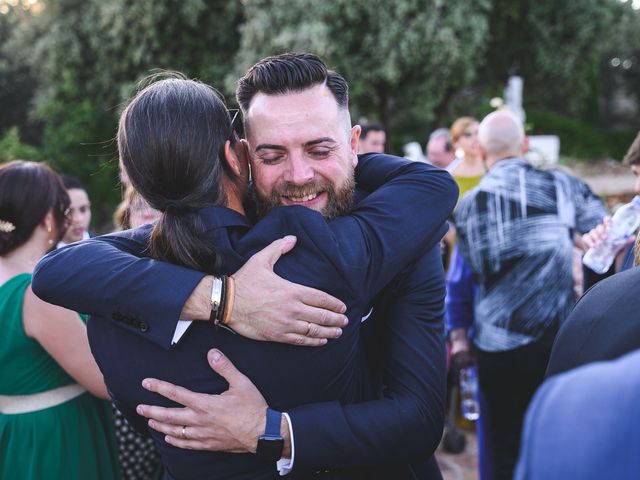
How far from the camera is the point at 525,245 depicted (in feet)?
12.0

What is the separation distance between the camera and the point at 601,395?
0.64 m

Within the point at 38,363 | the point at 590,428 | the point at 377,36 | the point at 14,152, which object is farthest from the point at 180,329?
the point at 377,36

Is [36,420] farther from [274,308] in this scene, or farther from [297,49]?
[297,49]

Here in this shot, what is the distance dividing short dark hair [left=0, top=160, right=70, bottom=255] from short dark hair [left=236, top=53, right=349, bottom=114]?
3.63 feet

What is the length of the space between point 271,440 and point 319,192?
2.49ft

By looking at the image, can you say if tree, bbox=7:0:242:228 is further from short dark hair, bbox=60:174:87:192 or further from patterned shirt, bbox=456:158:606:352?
patterned shirt, bbox=456:158:606:352

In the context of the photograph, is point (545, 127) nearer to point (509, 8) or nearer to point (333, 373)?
point (509, 8)

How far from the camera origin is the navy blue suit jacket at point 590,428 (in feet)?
2.04

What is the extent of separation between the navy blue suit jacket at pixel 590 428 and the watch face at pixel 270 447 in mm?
947

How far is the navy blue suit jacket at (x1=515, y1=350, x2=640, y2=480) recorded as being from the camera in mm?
622

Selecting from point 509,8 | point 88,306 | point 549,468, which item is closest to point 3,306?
point 88,306

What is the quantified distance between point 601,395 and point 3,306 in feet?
7.68

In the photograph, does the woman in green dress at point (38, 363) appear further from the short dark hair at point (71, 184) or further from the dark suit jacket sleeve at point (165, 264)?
the short dark hair at point (71, 184)

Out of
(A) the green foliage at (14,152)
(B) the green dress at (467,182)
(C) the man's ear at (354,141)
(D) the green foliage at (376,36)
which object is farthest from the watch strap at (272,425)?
(D) the green foliage at (376,36)
